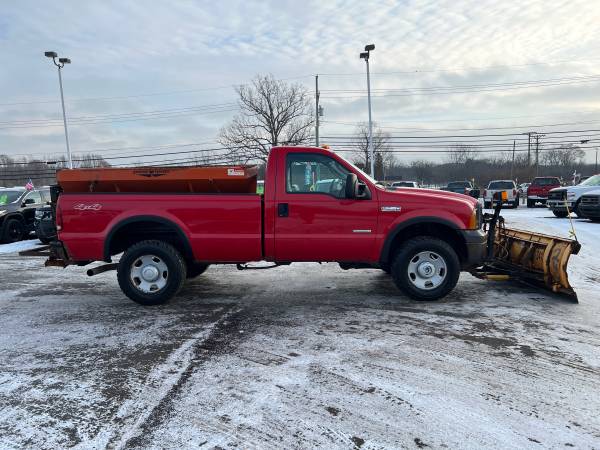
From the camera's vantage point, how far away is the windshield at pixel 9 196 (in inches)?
499

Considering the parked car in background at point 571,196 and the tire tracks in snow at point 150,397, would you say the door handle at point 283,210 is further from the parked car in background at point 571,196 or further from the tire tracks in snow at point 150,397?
the parked car in background at point 571,196

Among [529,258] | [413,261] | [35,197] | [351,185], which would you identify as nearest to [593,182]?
[529,258]

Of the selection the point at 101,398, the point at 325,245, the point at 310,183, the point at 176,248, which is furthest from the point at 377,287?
the point at 101,398

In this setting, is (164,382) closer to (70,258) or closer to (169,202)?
(169,202)

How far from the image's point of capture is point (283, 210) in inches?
208

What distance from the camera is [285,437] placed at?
266 cm

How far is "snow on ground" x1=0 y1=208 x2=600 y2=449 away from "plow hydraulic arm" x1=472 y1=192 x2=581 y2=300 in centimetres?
25

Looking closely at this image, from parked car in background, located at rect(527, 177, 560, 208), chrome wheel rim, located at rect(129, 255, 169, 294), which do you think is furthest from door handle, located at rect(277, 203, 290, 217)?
parked car in background, located at rect(527, 177, 560, 208)

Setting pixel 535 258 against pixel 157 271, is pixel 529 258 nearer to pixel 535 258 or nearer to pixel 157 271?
pixel 535 258

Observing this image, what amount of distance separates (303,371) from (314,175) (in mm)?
2680

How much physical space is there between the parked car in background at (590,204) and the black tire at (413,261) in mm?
11378

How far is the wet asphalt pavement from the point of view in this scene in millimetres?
2709

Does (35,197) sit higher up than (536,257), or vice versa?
(35,197)

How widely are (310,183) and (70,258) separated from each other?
339cm
